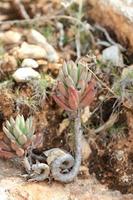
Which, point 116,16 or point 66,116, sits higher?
point 116,16

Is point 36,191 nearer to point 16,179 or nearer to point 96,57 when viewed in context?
point 16,179

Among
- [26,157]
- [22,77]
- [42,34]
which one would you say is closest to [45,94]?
[22,77]

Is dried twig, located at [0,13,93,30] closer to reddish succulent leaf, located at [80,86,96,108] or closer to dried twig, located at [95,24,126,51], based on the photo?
dried twig, located at [95,24,126,51]

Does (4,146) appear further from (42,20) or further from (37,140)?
Answer: (42,20)

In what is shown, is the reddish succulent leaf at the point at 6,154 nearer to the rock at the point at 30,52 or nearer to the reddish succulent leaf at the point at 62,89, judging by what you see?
the reddish succulent leaf at the point at 62,89

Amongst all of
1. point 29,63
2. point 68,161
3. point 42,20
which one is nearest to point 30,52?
point 29,63

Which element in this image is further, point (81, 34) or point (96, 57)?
point (81, 34)
